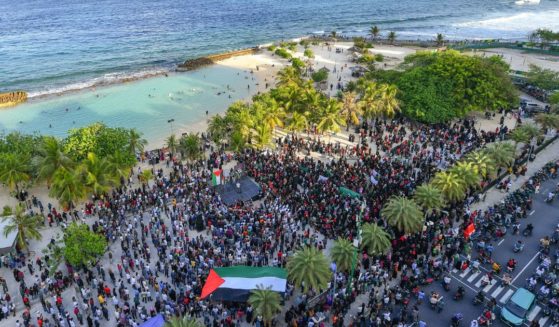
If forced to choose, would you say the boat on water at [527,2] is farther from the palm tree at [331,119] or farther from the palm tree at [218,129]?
the palm tree at [218,129]

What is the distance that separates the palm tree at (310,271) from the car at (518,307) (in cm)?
925

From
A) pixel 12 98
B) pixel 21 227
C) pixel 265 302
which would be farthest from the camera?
pixel 12 98

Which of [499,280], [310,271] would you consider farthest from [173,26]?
[499,280]

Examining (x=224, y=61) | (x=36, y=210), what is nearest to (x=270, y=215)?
(x=36, y=210)

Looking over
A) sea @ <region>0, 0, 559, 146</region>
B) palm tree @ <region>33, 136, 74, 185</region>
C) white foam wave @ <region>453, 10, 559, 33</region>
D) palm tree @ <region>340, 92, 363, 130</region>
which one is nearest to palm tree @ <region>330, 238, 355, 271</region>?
palm tree @ <region>33, 136, 74, 185</region>

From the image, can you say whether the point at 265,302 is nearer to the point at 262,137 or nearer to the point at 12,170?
the point at 262,137

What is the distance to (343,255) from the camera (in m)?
23.1

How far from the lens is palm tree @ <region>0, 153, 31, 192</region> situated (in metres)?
31.5

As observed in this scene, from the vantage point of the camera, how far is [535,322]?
20.5 metres

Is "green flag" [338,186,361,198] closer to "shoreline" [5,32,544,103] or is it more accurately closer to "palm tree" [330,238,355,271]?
"palm tree" [330,238,355,271]

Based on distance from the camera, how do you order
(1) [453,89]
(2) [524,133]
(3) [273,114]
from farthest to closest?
(1) [453,89]
(3) [273,114]
(2) [524,133]

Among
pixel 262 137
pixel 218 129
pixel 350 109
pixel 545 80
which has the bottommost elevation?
pixel 262 137

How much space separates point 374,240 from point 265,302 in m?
7.93

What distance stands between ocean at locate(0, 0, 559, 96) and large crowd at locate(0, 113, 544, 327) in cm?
4151
